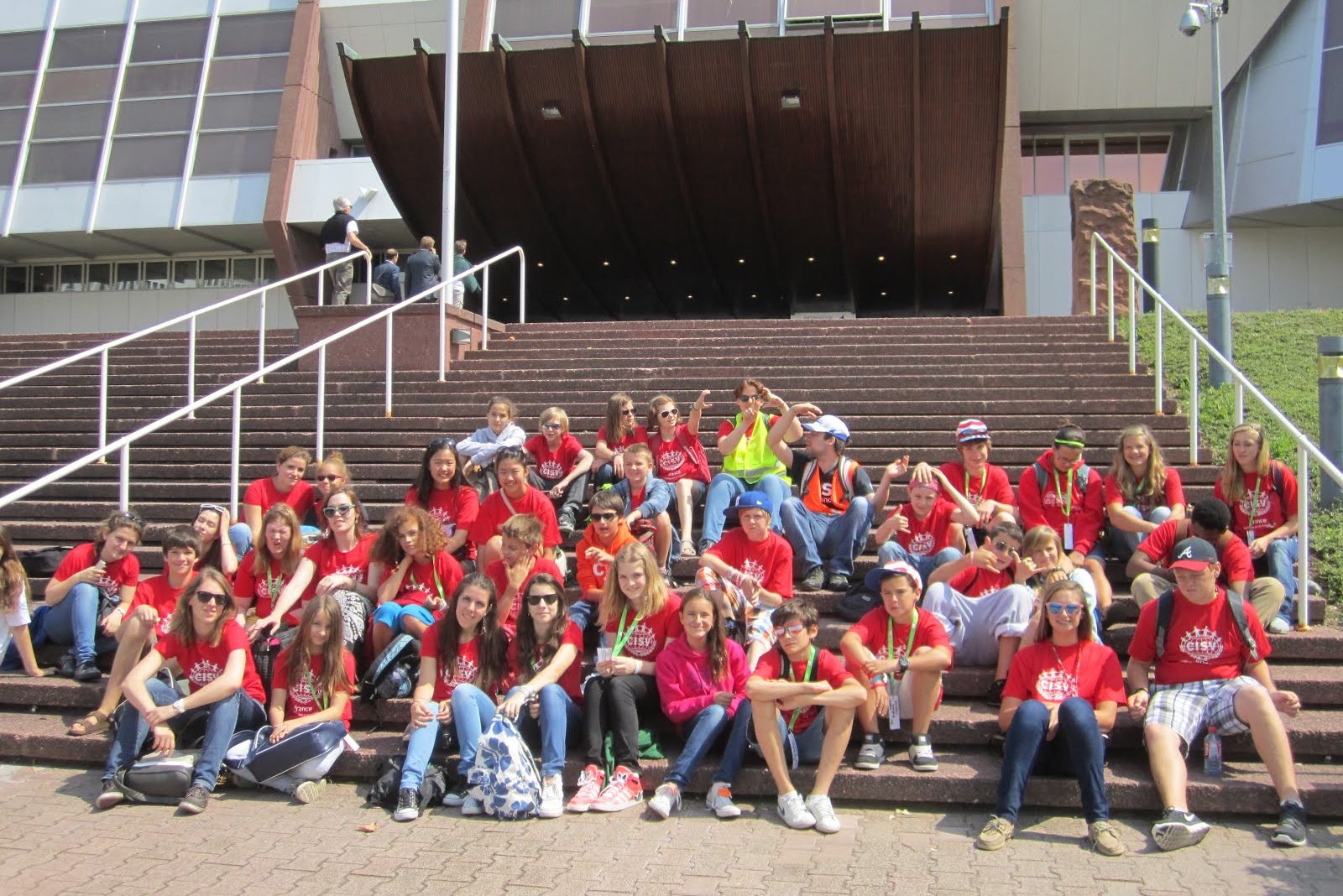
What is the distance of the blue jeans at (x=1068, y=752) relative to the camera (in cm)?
482

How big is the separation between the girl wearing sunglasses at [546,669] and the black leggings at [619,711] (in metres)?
0.13

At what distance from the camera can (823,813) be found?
4.98 metres

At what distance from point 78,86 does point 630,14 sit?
41.9 feet

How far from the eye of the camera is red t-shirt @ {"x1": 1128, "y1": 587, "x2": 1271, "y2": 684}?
5266 millimetres

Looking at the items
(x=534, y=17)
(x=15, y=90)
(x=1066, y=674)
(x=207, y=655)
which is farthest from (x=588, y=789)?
(x=15, y=90)

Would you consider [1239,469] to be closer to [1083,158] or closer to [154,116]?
[1083,158]

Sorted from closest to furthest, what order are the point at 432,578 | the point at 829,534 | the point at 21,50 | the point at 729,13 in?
the point at 432,578
the point at 829,534
the point at 729,13
the point at 21,50

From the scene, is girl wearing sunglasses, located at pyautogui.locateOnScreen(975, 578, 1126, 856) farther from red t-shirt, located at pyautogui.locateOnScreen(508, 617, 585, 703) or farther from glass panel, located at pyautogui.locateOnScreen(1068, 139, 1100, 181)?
glass panel, located at pyautogui.locateOnScreen(1068, 139, 1100, 181)

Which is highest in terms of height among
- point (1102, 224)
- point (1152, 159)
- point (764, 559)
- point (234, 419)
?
point (1152, 159)

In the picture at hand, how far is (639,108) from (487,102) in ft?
8.34

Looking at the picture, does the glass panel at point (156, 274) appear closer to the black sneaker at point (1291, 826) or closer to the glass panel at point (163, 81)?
the glass panel at point (163, 81)

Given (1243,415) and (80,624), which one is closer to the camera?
(80,624)

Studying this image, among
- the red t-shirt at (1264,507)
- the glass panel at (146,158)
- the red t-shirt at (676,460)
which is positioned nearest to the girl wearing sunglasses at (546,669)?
the red t-shirt at (676,460)

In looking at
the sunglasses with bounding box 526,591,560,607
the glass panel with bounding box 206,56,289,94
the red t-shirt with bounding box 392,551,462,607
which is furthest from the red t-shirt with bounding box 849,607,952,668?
the glass panel with bounding box 206,56,289,94
